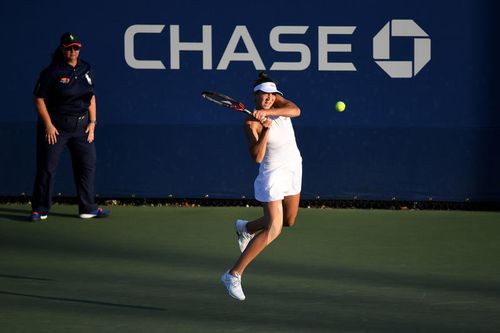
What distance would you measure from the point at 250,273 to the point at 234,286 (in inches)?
38.6

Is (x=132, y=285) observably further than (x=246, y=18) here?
No

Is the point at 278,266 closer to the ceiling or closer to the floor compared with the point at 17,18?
closer to the floor

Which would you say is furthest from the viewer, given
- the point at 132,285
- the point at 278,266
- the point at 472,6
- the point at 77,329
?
the point at 472,6

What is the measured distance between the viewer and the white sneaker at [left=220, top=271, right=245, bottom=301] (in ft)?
22.2

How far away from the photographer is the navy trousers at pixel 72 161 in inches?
390

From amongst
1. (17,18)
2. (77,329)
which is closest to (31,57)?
(17,18)

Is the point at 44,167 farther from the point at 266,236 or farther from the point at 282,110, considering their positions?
the point at 266,236

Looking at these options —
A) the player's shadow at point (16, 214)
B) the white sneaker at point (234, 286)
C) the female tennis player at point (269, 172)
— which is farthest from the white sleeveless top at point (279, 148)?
the player's shadow at point (16, 214)

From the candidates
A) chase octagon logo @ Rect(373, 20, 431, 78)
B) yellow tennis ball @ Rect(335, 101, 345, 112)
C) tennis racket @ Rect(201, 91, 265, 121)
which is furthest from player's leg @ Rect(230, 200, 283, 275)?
chase octagon logo @ Rect(373, 20, 431, 78)

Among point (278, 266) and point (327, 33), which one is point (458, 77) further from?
point (278, 266)

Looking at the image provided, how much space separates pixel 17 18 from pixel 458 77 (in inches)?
164

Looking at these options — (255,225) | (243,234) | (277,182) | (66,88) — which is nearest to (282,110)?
(277,182)

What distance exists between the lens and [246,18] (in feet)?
34.9

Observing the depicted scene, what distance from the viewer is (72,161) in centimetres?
1014
